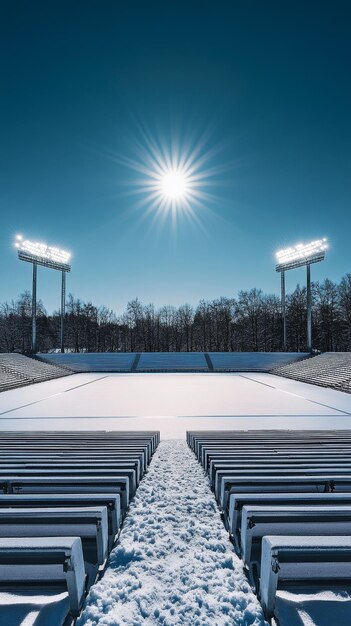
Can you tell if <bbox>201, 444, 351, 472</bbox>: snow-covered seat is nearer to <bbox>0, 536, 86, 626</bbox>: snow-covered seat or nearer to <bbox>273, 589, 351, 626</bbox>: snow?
<bbox>273, 589, 351, 626</bbox>: snow

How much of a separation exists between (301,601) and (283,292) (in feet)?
143

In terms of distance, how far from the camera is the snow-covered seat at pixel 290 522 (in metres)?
1.99

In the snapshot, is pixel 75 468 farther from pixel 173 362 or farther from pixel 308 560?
pixel 173 362

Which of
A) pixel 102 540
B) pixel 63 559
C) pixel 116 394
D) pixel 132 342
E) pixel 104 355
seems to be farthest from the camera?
pixel 132 342

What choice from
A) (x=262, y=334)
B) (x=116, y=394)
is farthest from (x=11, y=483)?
(x=262, y=334)

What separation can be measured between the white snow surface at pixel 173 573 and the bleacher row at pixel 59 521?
0.16 m

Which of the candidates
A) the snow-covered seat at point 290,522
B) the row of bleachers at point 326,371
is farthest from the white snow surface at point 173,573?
the row of bleachers at point 326,371

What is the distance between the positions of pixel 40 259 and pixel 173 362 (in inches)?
843

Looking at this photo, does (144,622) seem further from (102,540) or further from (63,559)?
(63,559)

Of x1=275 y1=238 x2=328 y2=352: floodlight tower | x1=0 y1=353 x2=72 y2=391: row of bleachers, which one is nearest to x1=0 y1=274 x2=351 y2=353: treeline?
x1=275 y1=238 x2=328 y2=352: floodlight tower

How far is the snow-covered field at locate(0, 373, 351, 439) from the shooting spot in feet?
33.3

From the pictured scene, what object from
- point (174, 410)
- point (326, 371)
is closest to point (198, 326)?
point (326, 371)

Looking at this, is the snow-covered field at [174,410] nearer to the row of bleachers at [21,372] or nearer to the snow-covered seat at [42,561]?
the row of bleachers at [21,372]

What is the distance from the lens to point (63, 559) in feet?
5.50
